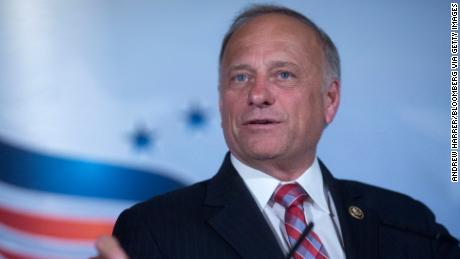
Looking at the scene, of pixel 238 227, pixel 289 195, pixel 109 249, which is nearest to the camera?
pixel 109 249

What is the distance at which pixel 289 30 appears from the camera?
220 centimetres

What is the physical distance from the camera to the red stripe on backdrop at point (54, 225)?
2531 mm

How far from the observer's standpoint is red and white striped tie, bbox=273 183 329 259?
6.37ft

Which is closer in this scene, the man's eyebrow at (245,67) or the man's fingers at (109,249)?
the man's fingers at (109,249)

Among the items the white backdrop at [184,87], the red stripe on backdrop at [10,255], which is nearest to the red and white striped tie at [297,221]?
the white backdrop at [184,87]

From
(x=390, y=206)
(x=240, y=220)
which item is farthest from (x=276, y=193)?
(x=390, y=206)

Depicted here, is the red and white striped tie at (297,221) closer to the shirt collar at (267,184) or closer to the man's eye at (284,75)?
the shirt collar at (267,184)

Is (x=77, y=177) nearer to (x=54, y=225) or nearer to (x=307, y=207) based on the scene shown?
(x=54, y=225)

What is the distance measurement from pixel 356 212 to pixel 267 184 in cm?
27

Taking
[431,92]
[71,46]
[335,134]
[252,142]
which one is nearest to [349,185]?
[252,142]

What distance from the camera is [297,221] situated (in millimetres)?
1995

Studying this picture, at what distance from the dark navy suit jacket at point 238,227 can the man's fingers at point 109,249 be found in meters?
0.54

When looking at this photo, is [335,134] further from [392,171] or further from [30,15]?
[30,15]

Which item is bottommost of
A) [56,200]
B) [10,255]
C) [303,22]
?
[10,255]
